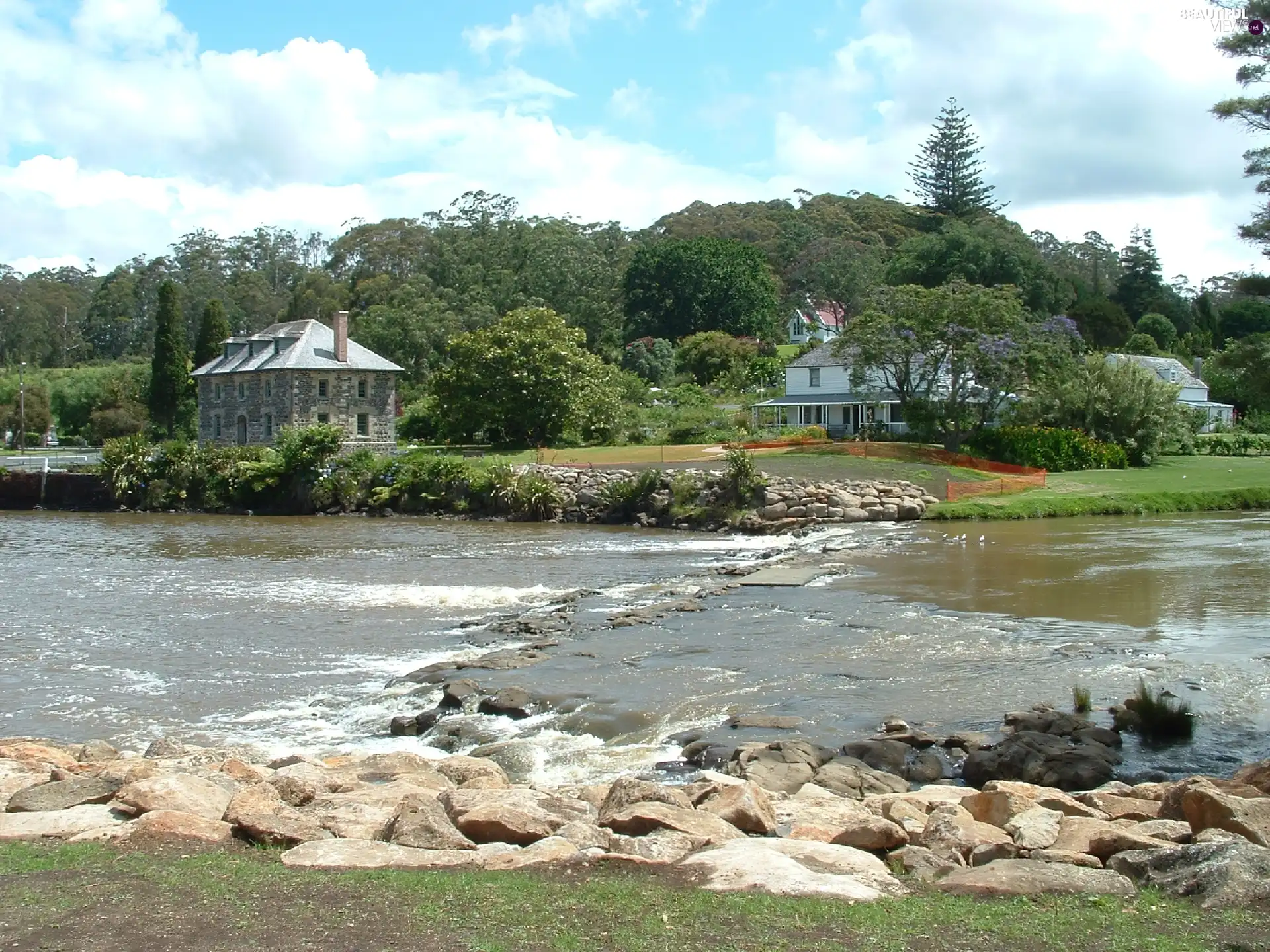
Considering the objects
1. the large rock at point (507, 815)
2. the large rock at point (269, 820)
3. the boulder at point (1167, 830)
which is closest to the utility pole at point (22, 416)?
the large rock at point (269, 820)

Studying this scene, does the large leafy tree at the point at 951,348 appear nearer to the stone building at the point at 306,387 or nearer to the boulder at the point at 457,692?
the stone building at the point at 306,387

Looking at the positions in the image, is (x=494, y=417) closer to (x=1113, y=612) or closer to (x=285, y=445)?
(x=285, y=445)

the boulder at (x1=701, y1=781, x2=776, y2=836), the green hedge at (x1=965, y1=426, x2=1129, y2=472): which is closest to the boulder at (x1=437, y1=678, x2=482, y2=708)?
the boulder at (x1=701, y1=781, x2=776, y2=836)

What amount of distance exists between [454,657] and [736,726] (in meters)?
5.60

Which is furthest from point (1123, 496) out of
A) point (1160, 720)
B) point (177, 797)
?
point (177, 797)

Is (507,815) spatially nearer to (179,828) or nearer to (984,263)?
(179,828)

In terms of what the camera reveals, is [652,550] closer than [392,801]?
No

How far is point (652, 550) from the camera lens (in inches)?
1316

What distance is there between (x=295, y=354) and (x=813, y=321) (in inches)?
2167

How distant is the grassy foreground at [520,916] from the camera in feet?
19.9

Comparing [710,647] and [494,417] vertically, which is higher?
[494,417]

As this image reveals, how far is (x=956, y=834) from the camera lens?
8383 millimetres

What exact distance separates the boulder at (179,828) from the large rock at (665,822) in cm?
259

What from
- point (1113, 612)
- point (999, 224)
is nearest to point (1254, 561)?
point (1113, 612)
